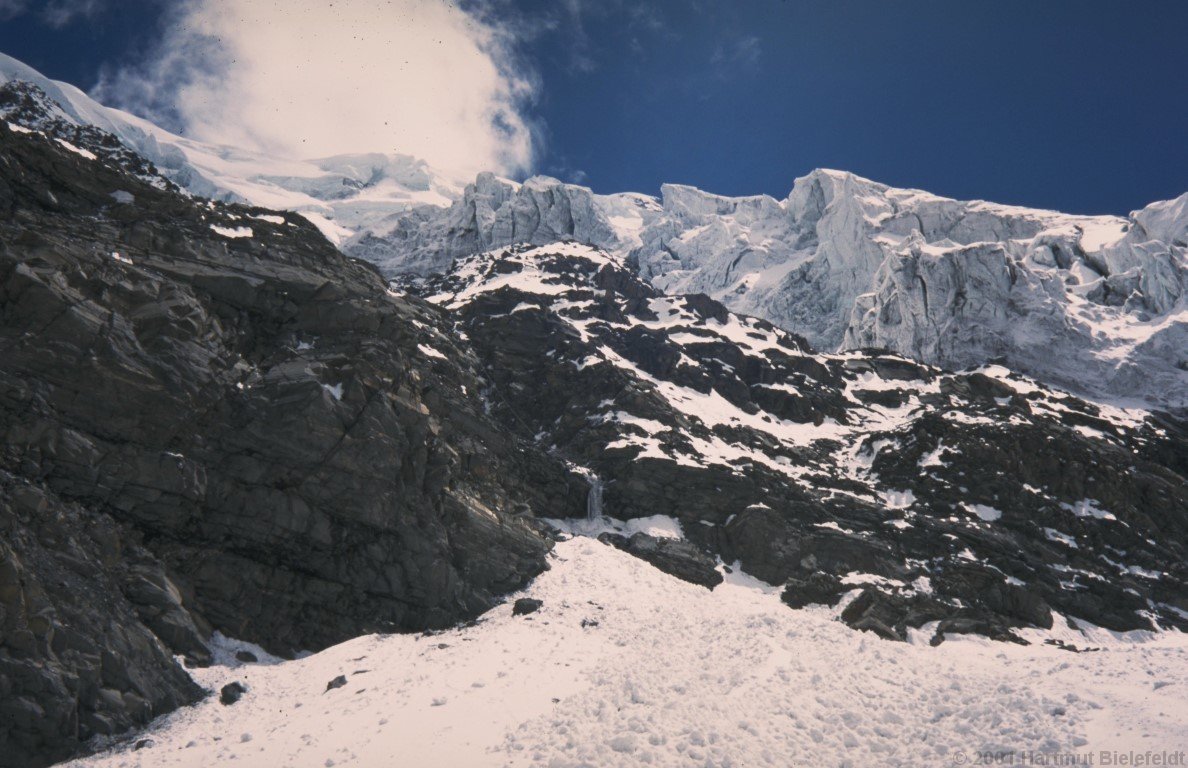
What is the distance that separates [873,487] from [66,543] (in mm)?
59755

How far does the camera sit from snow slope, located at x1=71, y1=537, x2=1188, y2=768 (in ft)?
49.4

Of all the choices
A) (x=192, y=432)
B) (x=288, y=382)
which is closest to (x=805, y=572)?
(x=288, y=382)

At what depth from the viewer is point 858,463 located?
67750 mm

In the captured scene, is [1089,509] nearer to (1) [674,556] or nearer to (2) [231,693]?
(1) [674,556]

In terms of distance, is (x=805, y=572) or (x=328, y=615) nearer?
(x=328, y=615)

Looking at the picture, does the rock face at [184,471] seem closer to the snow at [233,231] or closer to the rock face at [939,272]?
the snow at [233,231]

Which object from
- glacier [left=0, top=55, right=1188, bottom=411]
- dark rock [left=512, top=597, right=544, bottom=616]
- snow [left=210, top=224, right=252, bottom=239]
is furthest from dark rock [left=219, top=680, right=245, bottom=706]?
glacier [left=0, top=55, right=1188, bottom=411]

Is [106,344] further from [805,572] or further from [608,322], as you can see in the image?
[608,322]

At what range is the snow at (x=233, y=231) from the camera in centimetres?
4865

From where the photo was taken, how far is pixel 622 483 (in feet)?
181

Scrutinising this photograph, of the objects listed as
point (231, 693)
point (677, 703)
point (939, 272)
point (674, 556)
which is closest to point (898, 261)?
point (939, 272)

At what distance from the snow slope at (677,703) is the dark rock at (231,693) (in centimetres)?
30

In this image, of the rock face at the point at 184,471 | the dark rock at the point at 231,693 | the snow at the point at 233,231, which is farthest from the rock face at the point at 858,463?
the dark rock at the point at 231,693

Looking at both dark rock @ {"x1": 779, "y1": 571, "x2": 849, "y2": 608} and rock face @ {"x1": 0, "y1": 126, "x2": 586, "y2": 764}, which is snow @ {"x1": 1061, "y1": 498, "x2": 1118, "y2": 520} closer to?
dark rock @ {"x1": 779, "y1": 571, "x2": 849, "y2": 608}
